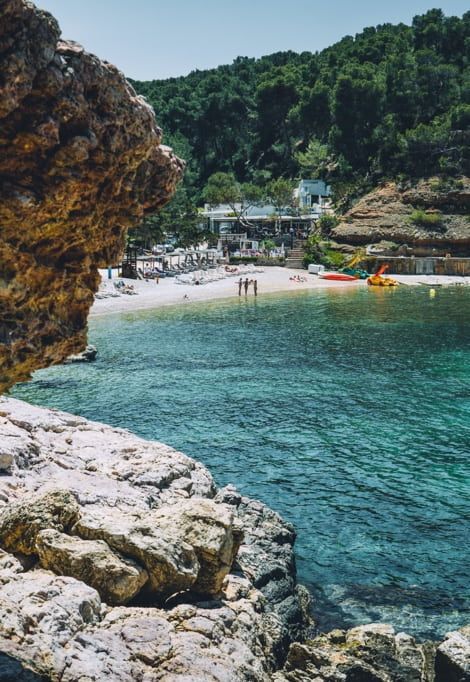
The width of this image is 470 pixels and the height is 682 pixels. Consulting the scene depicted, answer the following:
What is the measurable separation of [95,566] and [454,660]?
659 centimetres

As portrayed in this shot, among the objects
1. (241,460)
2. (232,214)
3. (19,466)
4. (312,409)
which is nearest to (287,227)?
(232,214)

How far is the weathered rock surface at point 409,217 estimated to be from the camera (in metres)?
97.4

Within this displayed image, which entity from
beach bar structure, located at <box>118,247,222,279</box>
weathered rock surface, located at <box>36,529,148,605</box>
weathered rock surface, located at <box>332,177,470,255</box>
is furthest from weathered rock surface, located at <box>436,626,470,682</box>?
weathered rock surface, located at <box>332,177,470,255</box>

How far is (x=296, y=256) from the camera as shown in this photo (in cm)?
10338

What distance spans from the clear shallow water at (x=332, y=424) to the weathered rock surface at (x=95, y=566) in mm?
5921

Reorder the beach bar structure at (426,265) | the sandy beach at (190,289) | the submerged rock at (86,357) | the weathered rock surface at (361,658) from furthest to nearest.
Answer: the beach bar structure at (426,265), the sandy beach at (190,289), the submerged rock at (86,357), the weathered rock surface at (361,658)

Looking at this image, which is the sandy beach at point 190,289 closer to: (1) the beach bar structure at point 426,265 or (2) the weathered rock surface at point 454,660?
(1) the beach bar structure at point 426,265

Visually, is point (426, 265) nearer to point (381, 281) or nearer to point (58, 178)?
point (381, 281)

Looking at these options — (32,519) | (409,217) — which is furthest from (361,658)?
(409,217)

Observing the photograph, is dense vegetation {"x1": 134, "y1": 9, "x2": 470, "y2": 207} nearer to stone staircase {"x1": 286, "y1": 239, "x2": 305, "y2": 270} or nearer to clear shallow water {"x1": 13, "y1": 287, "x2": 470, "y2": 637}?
stone staircase {"x1": 286, "y1": 239, "x2": 305, "y2": 270}

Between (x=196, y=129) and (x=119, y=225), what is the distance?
14559 cm

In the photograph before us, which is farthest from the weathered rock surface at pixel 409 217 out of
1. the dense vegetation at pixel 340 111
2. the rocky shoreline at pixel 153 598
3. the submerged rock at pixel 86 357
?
the rocky shoreline at pixel 153 598

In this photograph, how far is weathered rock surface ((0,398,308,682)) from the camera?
31.2 ft

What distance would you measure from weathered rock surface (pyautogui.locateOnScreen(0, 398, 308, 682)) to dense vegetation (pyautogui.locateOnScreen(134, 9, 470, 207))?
325 ft
